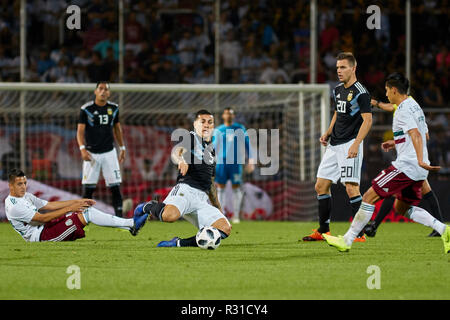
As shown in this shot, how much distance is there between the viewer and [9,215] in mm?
9062

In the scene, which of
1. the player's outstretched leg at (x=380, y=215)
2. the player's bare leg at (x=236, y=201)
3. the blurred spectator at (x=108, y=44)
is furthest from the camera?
the blurred spectator at (x=108, y=44)

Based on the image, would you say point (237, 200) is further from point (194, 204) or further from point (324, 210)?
point (194, 204)

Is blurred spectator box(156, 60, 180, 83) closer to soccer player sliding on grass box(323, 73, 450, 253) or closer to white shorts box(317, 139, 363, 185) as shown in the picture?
white shorts box(317, 139, 363, 185)

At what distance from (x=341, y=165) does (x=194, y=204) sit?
1913 mm

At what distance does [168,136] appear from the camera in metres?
16.0

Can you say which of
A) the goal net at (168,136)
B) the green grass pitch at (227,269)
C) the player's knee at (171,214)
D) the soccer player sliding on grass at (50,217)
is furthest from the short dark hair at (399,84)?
the goal net at (168,136)

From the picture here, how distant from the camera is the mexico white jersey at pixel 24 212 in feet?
29.6

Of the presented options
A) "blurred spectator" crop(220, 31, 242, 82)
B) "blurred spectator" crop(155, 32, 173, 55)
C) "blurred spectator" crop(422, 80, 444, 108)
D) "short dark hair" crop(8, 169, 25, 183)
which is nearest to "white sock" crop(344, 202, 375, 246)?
"short dark hair" crop(8, 169, 25, 183)

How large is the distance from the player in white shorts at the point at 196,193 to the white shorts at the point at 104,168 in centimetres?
322

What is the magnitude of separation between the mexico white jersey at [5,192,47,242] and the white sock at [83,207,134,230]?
0.55m

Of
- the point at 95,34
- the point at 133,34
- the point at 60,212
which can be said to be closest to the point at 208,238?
the point at 60,212

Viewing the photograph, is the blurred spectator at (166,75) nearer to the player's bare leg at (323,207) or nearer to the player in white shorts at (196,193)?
the player's bare leg at (323,207)

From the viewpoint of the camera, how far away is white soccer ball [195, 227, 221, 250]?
8.41 metres
